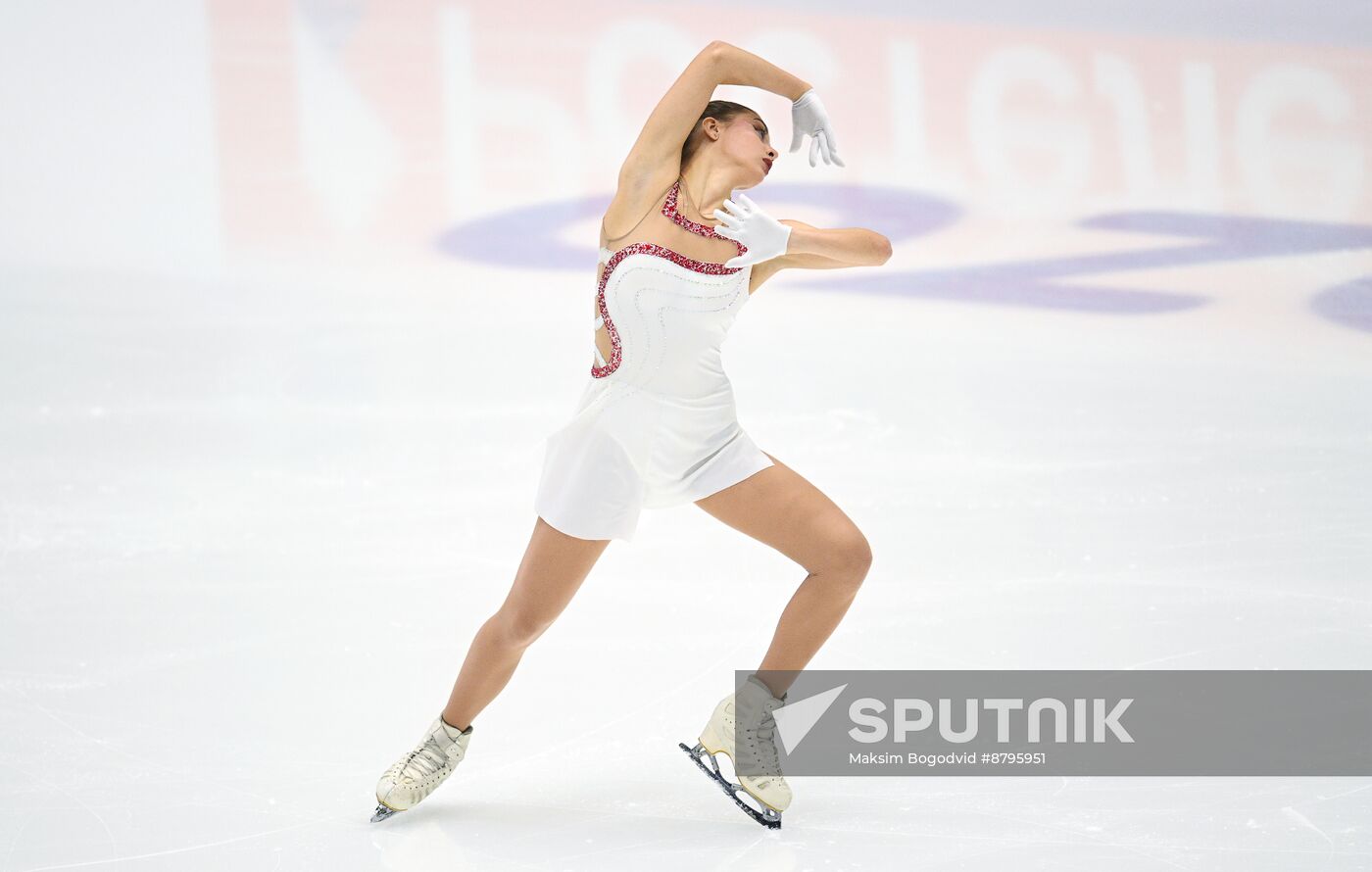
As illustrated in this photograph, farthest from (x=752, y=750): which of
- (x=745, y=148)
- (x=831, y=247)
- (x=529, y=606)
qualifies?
(x=745, y=148)

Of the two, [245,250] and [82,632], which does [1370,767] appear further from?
[245,250]

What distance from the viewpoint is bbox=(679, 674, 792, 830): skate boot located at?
291cm

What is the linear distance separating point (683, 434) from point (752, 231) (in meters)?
0.44

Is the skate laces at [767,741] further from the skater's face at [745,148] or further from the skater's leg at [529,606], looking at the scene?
the skater's face at [745,148]

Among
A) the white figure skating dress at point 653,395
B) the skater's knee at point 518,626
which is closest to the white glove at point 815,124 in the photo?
the white figure skating dress at point 653,395

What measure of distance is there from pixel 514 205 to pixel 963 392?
2.40 metres

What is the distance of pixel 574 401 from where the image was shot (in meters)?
6.10

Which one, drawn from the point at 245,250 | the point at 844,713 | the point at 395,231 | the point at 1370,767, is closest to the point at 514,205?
the point at 395,231

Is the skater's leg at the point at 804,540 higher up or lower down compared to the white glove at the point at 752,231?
lower down

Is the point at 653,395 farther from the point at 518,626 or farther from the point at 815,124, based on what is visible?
the point at 815,124

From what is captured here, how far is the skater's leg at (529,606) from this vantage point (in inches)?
113

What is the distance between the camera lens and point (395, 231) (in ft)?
22.8

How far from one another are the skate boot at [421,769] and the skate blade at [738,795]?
18.8 inches

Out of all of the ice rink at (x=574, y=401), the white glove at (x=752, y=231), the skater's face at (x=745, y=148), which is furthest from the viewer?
the ice rink at (x=574, y=401)
